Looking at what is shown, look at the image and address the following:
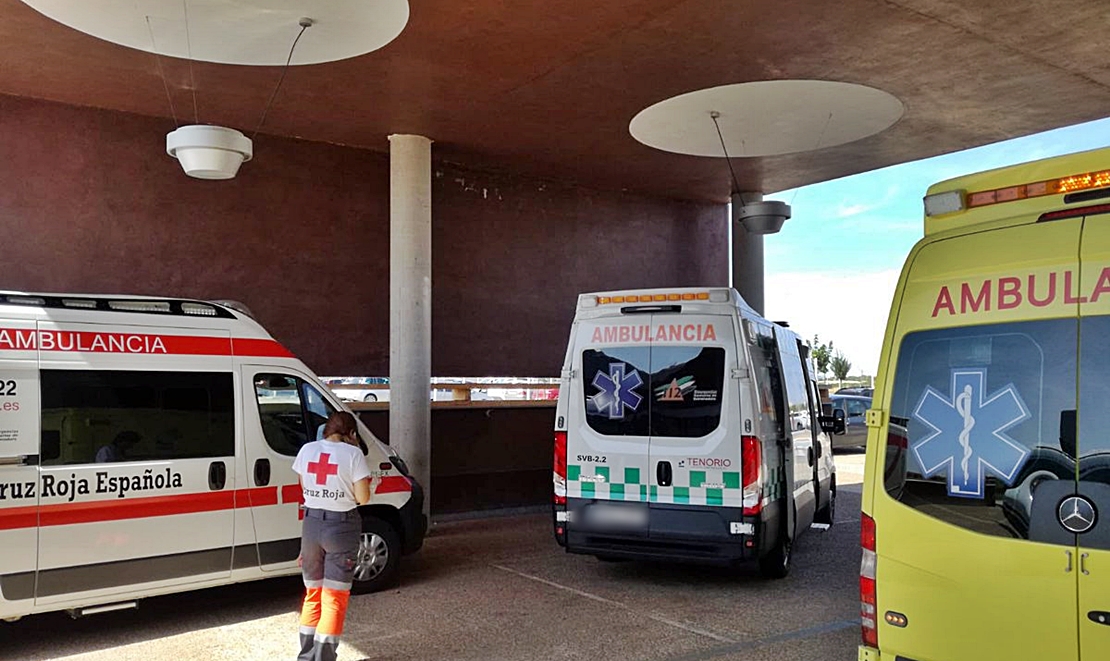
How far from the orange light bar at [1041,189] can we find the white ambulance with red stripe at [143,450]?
533 cm

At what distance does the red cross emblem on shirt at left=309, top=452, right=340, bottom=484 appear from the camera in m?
5.44

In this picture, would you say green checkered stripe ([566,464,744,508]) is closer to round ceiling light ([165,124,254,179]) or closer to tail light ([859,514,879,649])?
tail light ([859,514,879,649])

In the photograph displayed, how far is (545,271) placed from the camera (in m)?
13.0

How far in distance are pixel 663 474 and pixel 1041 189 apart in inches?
171

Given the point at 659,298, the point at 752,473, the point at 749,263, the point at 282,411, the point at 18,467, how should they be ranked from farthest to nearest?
the point at 749,263, the point at 659,298, the point at 282,411, the point at 752,473, the point at 18,467

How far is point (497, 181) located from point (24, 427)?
7.70m

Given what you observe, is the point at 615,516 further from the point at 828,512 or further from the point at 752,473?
the point at 828,512

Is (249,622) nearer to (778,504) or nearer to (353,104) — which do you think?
(778,504)

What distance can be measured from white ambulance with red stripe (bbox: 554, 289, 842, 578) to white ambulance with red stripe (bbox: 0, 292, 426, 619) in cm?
190

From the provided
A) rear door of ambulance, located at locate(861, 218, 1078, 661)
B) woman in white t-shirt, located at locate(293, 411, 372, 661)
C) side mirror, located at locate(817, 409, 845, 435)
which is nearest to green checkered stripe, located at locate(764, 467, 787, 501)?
side mirror, located at locate(817, 409, 845, 435)

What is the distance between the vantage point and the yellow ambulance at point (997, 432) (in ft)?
10.1


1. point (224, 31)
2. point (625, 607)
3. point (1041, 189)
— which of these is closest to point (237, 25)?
point (224, 31)

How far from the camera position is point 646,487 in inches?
287

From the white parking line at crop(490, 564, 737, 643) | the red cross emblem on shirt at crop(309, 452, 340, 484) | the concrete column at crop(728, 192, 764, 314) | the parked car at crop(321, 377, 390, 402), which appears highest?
the concrete column at crop(728, 192, 764, 314)
